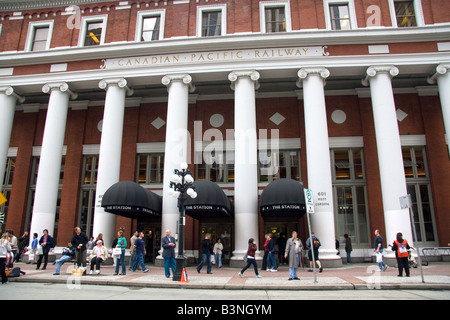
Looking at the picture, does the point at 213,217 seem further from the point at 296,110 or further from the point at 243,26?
the point at 243,26

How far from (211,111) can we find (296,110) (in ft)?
19.1

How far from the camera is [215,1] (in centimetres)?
2200

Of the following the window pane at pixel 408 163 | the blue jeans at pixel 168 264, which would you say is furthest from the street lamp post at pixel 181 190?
the window pane at pixel 408 163

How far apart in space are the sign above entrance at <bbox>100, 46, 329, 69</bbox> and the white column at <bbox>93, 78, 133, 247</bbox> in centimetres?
129

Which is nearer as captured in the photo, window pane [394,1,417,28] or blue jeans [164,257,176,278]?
blue jeans [164,257,176,278]

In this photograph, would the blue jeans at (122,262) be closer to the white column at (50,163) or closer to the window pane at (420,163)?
the white column at (50,163)

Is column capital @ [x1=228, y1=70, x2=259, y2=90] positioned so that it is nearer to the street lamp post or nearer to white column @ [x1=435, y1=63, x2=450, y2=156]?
the street lamp post

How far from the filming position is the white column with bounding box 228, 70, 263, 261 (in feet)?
58.5

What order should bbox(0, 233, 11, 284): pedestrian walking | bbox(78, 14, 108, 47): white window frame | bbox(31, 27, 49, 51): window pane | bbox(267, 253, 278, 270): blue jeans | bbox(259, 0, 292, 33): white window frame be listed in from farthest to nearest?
1. bbox(31, 27, 49, 51): window pane
2. bbox(78, 14, 108, 47): white window frame
3. bbox(259, 0, 292, 33): white window frame
4. bbox(267, 253, 278, 270): blue jeans
5. bbox(0, 233, 11, 284): pedestrian walking

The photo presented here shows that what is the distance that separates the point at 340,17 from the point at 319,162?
9.70 m

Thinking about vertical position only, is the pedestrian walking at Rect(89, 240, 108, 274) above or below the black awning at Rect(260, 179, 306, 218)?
below

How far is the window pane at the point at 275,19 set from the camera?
21.3m

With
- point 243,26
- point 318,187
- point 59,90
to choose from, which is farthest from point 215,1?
point 318,187

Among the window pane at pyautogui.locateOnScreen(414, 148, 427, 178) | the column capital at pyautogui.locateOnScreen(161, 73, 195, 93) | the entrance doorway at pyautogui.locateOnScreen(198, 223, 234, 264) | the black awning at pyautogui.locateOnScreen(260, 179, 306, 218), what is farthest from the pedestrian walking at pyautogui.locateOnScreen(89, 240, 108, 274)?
the window pane at pyautogui.locateOnScreen(414, 148, 427, 178)
